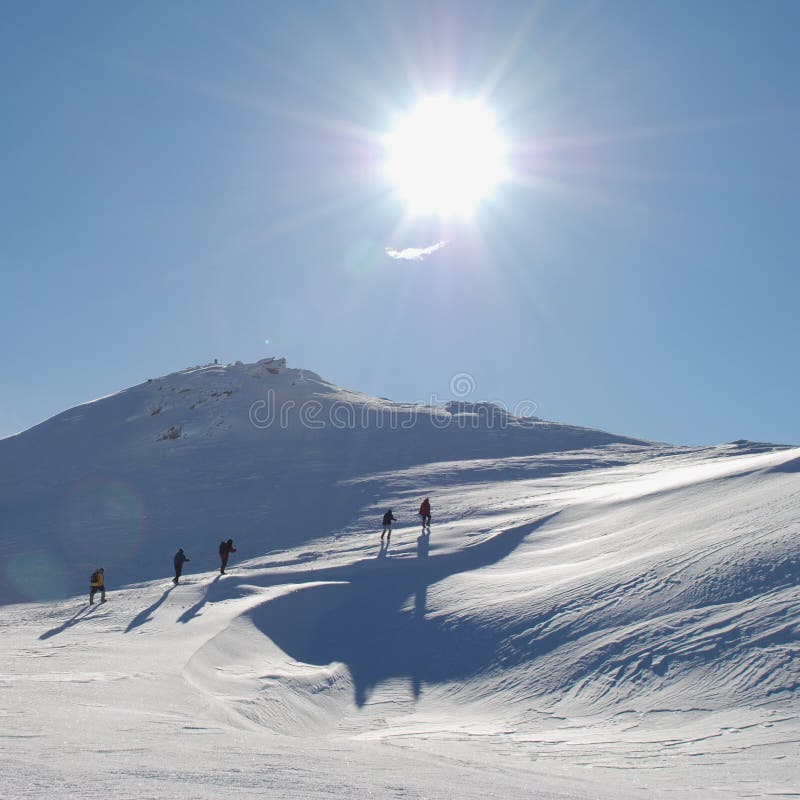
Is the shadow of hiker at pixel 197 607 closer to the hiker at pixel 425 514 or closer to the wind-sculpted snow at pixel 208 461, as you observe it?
the wind-sculpted snow at pixel 208 461

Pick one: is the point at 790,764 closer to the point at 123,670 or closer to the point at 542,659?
the point at 542,659

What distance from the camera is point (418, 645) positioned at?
13.9 metres

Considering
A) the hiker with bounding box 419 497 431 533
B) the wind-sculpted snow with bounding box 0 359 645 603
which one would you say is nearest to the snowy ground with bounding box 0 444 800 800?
the hiker with bounding box 419 497 431 533

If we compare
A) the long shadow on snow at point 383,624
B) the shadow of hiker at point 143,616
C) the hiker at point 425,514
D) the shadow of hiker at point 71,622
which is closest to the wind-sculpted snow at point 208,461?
the shadow of hiker at point 71,622

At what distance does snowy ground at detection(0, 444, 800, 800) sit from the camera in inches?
246

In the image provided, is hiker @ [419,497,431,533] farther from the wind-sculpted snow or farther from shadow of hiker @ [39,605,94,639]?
shadow of hiker @ [39,605,94,639]

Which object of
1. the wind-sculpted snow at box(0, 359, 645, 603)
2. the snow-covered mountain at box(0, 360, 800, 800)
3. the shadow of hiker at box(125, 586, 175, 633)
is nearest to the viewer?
the snow-covered mountain at box(0, 360, 800, 800)

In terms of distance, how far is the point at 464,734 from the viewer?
9562mm

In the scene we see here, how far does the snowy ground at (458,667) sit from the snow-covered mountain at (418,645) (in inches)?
1.9

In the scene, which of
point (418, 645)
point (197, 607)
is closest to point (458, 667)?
point (418, 645)

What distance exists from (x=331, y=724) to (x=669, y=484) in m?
14.9

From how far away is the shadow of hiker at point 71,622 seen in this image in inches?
567

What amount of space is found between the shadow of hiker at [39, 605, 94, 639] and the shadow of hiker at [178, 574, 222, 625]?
2.36m

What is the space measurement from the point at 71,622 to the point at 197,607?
2.69m
